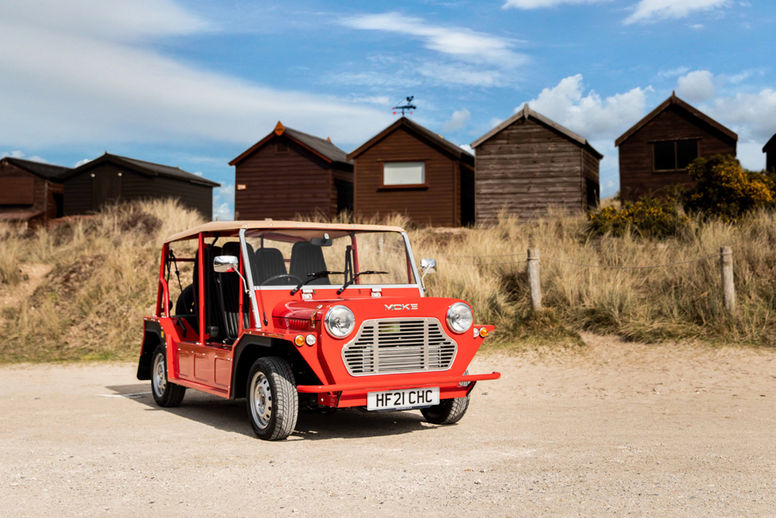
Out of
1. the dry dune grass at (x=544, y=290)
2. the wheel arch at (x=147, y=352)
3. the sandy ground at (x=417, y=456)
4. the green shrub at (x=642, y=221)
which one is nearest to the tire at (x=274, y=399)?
the sandy ground at (x=417, y=456)

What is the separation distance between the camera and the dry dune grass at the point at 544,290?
48.4 ft

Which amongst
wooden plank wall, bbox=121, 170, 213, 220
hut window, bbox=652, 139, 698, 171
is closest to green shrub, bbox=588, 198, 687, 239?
hut window, bbox=652, 139, 698, 171

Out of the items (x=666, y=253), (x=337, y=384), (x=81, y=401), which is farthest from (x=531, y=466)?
(x=666, y=253)

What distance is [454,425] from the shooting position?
27.7 feet

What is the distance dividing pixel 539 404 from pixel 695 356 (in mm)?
4331

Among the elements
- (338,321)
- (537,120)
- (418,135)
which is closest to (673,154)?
(537,120)

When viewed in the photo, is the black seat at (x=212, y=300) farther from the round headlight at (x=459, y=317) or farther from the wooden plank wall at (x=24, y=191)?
the wooden plank wall at (x=24, y=191)

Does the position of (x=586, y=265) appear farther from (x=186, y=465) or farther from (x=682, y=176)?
(x=682, y=176)

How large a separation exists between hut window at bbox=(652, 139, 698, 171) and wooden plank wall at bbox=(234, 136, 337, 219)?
547 inches

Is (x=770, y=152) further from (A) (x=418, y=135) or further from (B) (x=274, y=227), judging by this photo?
(B) (x=274, y=227)

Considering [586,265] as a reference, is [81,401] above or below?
below

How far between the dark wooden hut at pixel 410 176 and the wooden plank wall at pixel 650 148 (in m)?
6.69

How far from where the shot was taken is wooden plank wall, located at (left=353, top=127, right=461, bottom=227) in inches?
1342

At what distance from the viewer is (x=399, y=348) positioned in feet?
Result: 24.5
